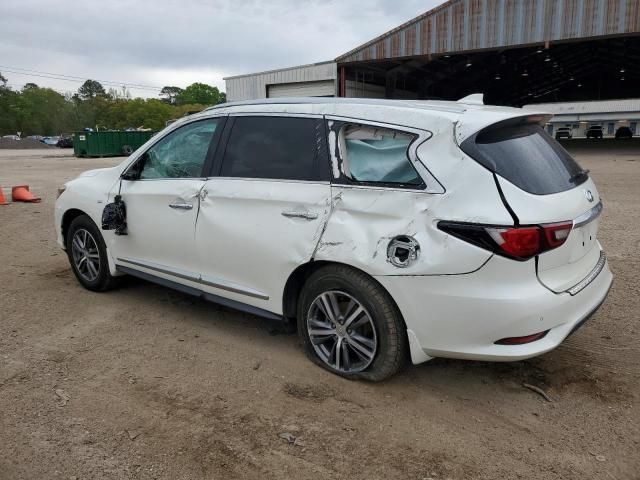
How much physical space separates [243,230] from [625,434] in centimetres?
259

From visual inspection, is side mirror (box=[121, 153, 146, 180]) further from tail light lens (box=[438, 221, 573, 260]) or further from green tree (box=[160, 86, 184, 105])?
green tree (box=[160, 86, 184, 105])

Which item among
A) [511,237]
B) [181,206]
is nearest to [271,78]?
[181,206]

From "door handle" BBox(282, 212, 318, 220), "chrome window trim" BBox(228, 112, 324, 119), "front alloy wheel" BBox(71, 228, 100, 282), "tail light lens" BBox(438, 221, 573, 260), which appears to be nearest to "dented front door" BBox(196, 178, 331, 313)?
"door handle" BBox(282, 212, 318, 220)

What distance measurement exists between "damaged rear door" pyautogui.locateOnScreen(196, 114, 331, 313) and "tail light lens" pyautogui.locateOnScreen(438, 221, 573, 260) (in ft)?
2.96

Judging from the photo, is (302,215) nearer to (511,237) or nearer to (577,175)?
(511,237)

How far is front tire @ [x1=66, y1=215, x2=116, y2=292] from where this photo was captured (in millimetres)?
4898

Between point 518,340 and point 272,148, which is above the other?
point 272,148

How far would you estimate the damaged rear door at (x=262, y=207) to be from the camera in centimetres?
337

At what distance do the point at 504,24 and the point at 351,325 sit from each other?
70.5 ft

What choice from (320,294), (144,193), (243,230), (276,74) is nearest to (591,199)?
(320,294)

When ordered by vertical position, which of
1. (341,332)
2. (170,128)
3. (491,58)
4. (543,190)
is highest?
(491,58)

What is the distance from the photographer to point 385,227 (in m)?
3.01

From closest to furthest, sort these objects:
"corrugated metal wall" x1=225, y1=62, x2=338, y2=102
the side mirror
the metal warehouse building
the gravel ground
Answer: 1. the side mirror
2. the metal warehouse building
3. "corrugated metal wall" x1=225, y1=62, x2=338, y2=102
4. the gravel ground

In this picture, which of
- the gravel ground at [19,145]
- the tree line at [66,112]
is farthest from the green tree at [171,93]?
the gravel ground at [19,145]
